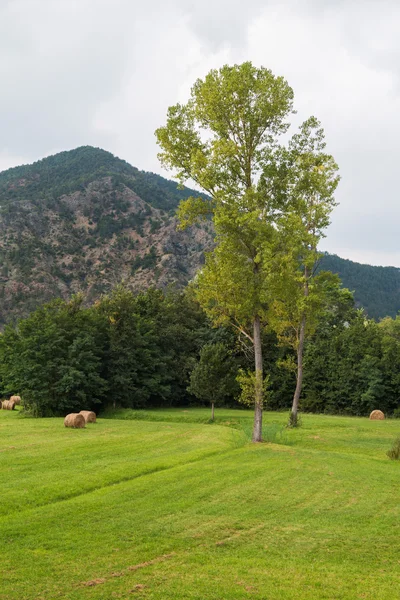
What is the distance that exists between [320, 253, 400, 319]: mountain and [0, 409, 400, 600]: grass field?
140547 millimetres

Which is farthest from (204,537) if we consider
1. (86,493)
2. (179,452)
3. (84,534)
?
(179,452)

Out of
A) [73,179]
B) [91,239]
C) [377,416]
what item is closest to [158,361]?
[377,416]

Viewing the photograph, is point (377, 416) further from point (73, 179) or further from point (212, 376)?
point (73, 179)

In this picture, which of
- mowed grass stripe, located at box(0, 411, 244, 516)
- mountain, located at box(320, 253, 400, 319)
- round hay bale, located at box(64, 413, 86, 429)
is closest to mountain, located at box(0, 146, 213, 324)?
mountain, located at box(320, 253, 400, 319)

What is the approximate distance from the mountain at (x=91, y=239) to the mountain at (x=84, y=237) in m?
0.25

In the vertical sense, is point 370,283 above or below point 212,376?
above

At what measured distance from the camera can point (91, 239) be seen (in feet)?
445

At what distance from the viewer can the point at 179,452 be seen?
20438 mm

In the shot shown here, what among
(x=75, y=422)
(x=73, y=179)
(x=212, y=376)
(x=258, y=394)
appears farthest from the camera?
(x=73, y=179)

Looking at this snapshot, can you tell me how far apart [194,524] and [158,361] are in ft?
130

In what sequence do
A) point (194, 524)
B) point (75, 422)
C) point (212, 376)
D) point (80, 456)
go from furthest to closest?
1. point (212, 376)
2. point (75, 422)
3. point (80, 456)
4. point (194, 524)

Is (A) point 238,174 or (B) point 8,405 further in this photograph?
(B) point 8,405

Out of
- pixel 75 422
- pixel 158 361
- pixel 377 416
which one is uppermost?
pixel 158 361

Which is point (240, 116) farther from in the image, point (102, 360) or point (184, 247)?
point (184, 247)
